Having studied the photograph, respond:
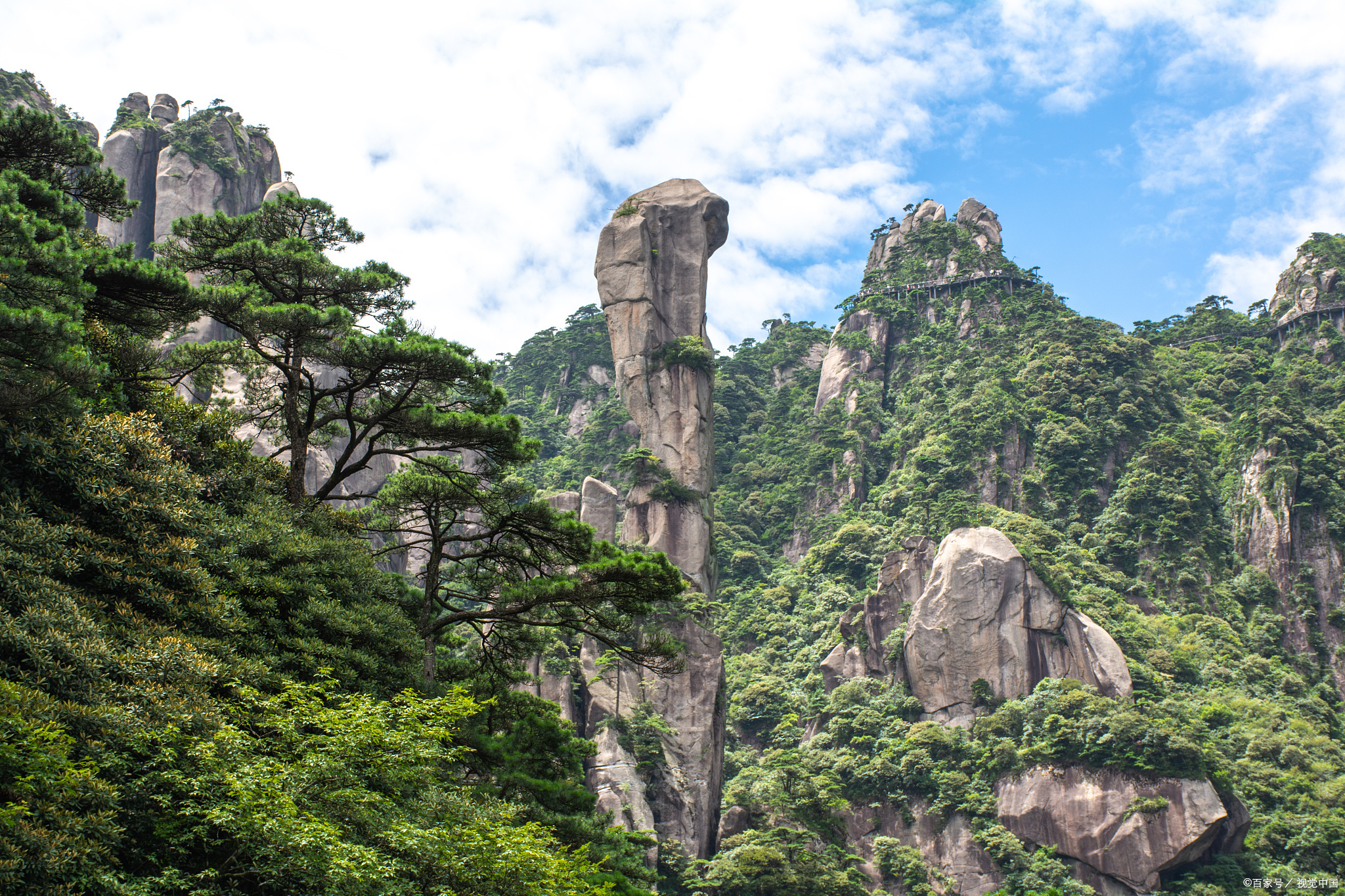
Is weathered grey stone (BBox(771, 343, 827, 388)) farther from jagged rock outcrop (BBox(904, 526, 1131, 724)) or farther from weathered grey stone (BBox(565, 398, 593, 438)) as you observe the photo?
jagged rock outcrop (BBox(904, 526, 1131, 724))

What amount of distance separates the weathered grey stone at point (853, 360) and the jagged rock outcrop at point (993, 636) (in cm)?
2428

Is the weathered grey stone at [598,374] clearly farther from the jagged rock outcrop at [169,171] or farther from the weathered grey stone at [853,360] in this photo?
the jagged rock outcrop at [169,171]

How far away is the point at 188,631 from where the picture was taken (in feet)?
31.2

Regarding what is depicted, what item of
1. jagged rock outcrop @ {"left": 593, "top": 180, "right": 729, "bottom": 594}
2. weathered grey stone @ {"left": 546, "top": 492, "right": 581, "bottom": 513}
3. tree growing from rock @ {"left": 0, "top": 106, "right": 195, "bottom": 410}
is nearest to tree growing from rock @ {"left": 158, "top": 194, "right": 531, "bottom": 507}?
tree growing from rock @ {"left": 0, "top": 106, "right": 195, "bottom": 410}

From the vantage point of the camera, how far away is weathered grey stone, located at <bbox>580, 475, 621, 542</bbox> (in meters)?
39.3

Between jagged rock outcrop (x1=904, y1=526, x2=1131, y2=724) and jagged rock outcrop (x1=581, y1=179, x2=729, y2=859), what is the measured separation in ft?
29.7

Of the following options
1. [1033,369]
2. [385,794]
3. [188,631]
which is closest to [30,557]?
[188,631]

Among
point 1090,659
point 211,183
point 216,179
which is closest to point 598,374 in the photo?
point 216,179

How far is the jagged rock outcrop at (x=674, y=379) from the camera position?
3462 cm

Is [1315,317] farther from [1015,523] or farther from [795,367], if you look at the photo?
[795,367]

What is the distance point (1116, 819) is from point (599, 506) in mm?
22711

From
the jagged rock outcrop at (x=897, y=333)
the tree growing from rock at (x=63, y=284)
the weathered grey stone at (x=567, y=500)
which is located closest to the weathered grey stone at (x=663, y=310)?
the weathered grey stone at (x=567, y=500)

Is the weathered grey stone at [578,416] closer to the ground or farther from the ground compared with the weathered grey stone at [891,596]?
farther from the ground

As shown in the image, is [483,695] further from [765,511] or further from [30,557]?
[765,511]
